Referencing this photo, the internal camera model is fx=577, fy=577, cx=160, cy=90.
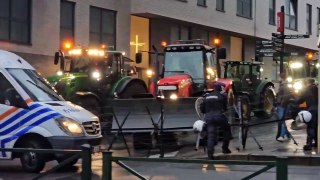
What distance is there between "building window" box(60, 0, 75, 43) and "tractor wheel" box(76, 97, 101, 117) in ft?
25.2

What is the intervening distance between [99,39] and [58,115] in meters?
16.0

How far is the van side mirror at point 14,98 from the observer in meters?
11.6

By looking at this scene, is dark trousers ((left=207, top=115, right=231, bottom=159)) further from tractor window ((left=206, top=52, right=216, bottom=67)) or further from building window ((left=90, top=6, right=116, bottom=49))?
building window ((left=90, top=6, right=116, bottom=49))

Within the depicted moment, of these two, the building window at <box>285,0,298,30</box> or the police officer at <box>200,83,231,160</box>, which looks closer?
the police officer at <box>200,83,231,160</box>

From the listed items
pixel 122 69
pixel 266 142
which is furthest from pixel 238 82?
pixel 266 142

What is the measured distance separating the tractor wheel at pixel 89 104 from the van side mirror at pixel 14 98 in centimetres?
627

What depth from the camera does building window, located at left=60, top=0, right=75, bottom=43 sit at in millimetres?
25406

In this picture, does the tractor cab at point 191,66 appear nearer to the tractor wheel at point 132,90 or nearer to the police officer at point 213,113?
the tractor wheel at point 132,90

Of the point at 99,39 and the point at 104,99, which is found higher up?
the point at 99,39

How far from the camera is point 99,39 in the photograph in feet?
89.1

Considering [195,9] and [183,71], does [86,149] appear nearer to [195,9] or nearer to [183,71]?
[183,71]

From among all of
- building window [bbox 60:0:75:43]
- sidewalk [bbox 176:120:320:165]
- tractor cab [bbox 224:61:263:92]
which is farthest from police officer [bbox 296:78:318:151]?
building window [bbox 60:0:75:43]

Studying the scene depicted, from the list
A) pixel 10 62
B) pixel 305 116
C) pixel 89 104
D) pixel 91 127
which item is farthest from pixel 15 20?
pixel 305 116

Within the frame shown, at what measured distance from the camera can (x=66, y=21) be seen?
25.7 m
